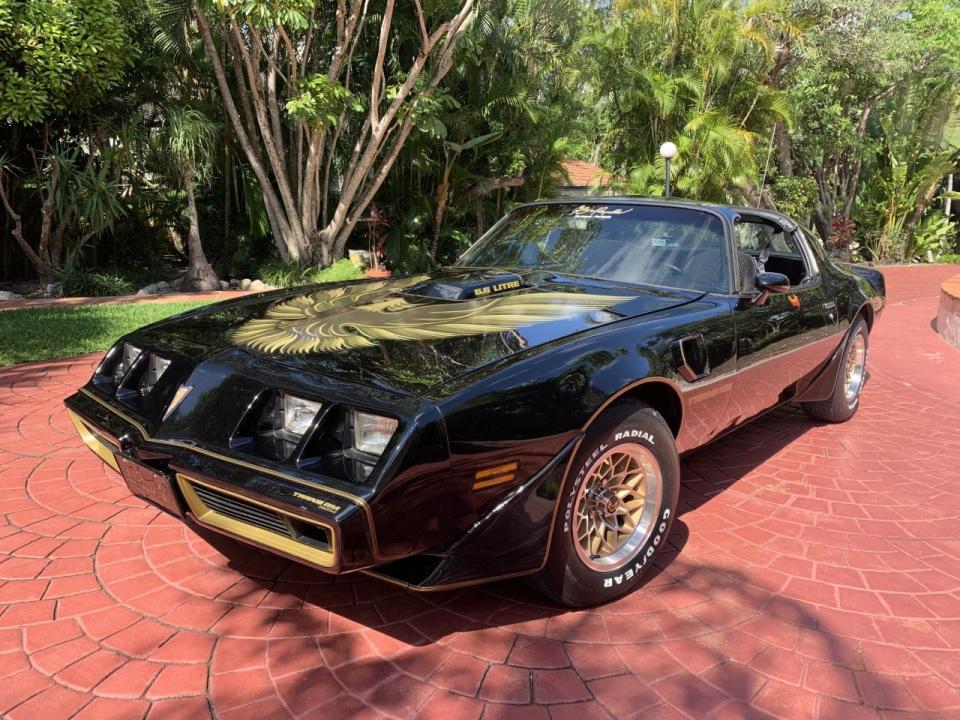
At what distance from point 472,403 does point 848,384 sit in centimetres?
396

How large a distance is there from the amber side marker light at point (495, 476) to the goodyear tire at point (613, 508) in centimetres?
25

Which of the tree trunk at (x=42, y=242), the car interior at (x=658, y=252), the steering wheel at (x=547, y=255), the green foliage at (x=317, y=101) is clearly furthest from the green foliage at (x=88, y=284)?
the car interior at (x=658, y=252)

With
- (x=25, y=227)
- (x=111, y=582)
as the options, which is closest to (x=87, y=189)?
(x=25, y=227)

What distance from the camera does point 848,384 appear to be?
195 inches

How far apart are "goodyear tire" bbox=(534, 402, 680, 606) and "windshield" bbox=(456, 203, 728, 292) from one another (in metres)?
1.01

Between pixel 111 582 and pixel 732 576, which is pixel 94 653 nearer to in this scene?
pixel 111 582

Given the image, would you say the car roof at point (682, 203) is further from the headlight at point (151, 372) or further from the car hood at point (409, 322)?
the headlight at point (151, 372)

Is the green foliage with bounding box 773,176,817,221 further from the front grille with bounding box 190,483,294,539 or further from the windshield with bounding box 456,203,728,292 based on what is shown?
the front grille with bounding box 190,483,294,539

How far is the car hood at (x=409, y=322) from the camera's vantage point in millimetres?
2281

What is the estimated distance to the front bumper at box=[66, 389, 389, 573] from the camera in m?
1.89

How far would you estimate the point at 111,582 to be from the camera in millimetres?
2625

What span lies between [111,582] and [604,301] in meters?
2.31

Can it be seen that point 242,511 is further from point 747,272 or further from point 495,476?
point 747,272

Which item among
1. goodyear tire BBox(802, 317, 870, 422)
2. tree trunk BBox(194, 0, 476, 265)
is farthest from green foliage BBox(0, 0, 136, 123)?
goodyear tire BBox(802, 317, 870, 422)
